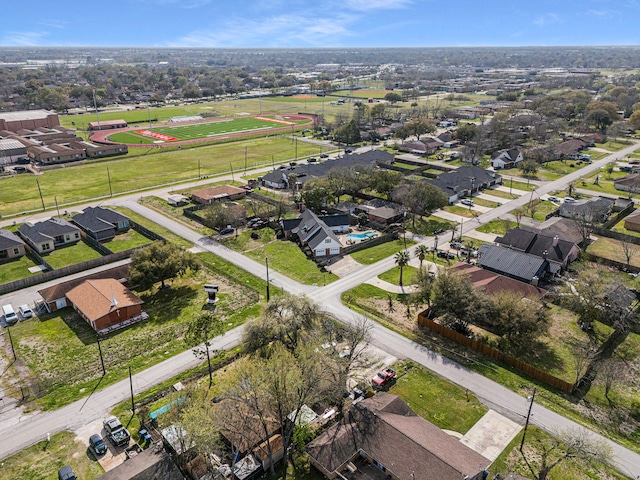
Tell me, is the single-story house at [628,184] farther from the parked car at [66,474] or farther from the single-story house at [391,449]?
the parked car at [66,474]

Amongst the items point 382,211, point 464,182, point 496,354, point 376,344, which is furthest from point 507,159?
point 376,344

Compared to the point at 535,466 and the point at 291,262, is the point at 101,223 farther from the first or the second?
the point at 535,466

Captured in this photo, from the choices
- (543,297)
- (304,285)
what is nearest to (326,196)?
(304,285)

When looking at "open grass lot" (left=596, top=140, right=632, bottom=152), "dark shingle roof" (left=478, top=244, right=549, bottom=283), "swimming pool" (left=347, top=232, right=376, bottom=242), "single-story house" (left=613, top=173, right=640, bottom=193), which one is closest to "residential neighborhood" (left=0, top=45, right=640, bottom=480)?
"dark shingle roof" (left=478, top=244, right=549, bottom=283)

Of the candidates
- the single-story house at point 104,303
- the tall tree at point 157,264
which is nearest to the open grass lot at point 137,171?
the single-story house at point 104,303

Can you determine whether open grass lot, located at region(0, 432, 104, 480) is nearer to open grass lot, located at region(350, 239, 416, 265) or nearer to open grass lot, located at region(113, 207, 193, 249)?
open grass lot, located at region(113, 207, 193, 249)

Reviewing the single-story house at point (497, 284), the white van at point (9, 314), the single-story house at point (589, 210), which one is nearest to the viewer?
the white van at point (9, 314)
